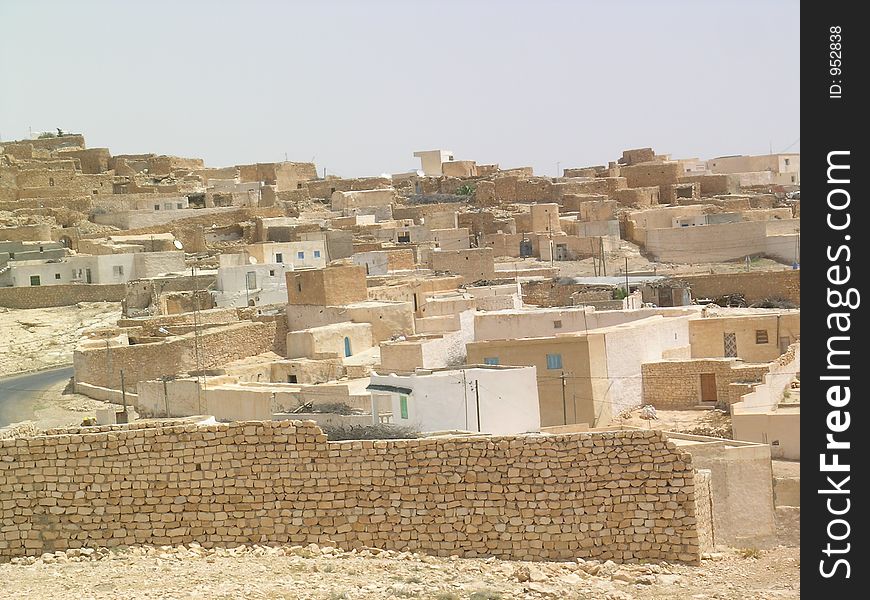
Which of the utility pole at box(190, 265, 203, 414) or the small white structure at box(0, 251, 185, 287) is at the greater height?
the small white structure at box(0, 251, 185, 287)

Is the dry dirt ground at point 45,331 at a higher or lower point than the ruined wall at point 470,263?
lower

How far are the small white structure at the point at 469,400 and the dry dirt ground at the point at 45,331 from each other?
15270 millimetres

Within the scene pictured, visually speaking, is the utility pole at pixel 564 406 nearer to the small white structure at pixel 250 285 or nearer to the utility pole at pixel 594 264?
the small white structure at pixel 250 285

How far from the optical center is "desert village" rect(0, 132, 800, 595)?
31.3 feet

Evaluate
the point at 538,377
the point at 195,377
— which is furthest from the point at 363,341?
the point at 538,377

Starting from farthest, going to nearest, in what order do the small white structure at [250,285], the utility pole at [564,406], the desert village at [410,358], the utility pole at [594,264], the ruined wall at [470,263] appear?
the utility pole at [594,264] < the ruined wall at [470,263] < the small white structure at [250,285] < the utility pole at [564,406] < the desert village at [410,358]

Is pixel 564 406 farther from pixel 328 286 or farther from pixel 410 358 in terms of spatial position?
pixel 328 286

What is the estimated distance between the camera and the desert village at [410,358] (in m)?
9.55

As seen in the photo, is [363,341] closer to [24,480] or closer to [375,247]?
[375,247]

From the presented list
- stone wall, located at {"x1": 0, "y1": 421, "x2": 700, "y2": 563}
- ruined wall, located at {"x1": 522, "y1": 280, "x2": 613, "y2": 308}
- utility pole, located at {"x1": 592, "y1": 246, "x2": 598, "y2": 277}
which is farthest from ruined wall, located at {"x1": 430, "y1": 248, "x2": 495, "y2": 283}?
stone wall, located at {"x1": 0, "y1": 421, "x2": 700, "y2": 563}

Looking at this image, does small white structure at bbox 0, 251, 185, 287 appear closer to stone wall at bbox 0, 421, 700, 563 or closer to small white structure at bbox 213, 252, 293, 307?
small white structure at bbox 213, 252, 293, 307

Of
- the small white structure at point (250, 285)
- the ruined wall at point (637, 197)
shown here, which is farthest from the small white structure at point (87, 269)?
the ruined wall at point (637, 197)

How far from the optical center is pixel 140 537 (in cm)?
980
